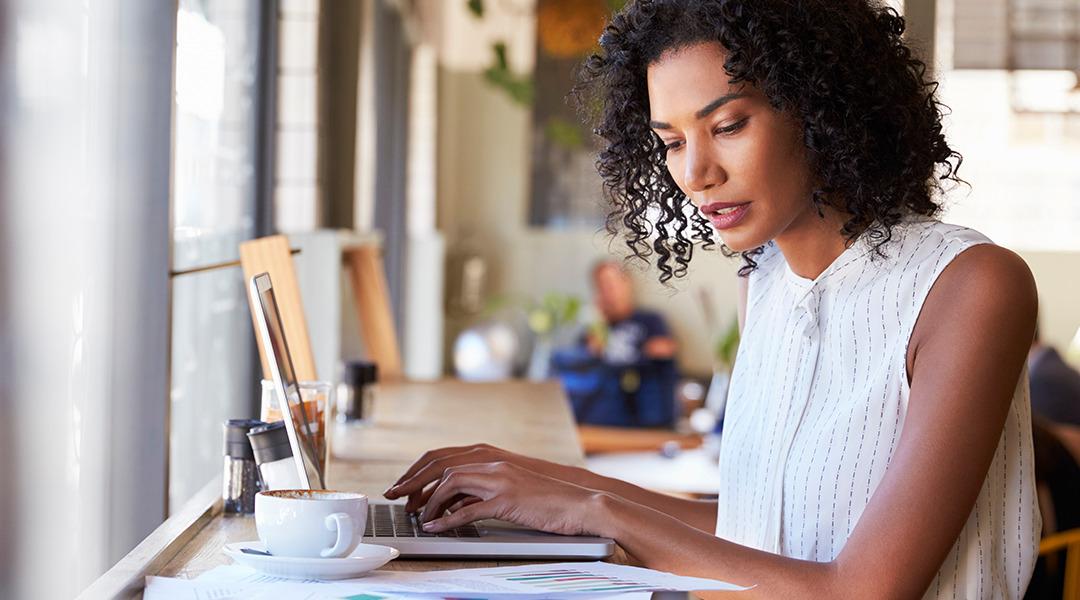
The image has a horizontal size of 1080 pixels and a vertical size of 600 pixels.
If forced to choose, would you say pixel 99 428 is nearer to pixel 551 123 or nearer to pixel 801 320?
pixel 801 320

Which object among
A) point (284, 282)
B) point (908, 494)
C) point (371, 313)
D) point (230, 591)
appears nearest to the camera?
point (230, 591)

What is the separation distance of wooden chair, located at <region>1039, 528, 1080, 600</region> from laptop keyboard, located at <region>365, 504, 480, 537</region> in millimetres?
1791

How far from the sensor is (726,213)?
1254 mm

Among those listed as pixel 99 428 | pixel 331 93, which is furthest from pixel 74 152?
pixel 331 93

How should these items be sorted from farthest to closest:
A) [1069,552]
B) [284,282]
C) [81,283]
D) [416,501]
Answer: [1069,552] → [284,282] → [81,283] → [416,501]

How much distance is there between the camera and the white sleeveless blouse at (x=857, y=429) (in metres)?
1.22

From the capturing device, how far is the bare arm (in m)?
1.06

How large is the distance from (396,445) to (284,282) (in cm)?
47

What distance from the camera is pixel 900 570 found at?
106 centimetres

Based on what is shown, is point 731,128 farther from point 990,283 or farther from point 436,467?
point 436,467

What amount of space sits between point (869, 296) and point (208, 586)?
813 mm

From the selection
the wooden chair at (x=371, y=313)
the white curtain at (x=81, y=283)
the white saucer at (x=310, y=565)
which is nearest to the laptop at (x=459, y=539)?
the white saucer at (x=310, y=565)

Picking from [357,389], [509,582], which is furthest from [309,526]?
[357,389]

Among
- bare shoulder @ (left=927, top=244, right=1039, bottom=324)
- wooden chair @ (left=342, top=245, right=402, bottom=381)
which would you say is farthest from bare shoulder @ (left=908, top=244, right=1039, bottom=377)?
wooden chair @ (left=342, top=245, right=402, bottom=381)
